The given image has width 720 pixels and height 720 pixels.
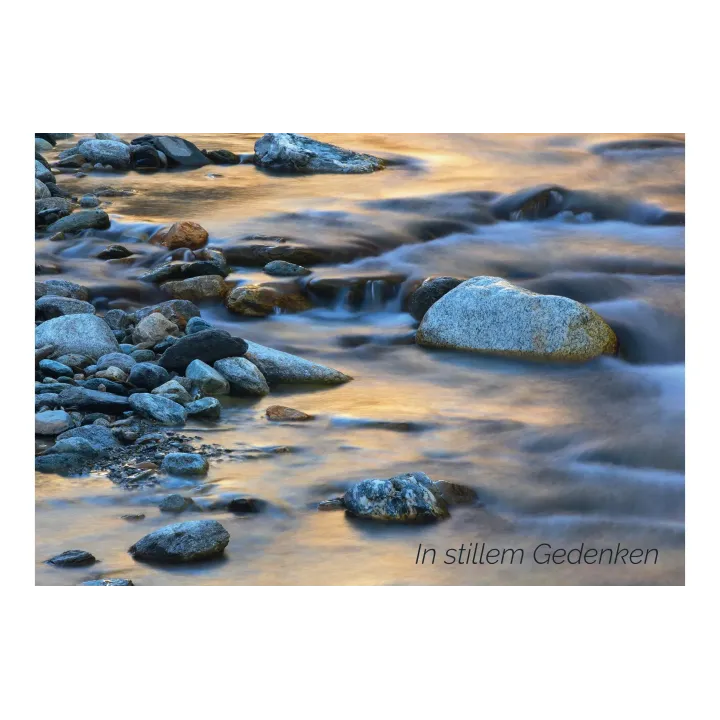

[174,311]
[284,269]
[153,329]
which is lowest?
[153,329]

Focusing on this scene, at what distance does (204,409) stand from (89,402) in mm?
589

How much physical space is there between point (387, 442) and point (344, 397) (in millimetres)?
726

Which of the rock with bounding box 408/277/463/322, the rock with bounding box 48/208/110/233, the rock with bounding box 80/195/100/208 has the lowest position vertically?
the rock with bounding box 408/277/463/322

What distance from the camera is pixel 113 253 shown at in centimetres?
788

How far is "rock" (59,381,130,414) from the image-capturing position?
205 inches

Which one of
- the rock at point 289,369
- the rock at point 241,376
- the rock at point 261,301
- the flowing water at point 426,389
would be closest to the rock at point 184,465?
the flowing water at point 426,389

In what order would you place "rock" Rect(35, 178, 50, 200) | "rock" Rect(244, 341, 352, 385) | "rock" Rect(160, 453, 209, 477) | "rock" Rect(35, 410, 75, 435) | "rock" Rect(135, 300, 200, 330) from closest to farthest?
"rock" Rect(160, 453, 209, 477), "rock" Rect(35, 410, 75, 435), "rock" Rect(244, 341, 352, 385), "rock" Rect(135, 300, 200, 330), "rock" Rect(35, 178, 50, 200)

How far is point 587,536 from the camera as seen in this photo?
14.0 feet

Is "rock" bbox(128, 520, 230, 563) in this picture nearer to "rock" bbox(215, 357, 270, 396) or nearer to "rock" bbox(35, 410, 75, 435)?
"rock" bbox(35, 410, 75, 435)

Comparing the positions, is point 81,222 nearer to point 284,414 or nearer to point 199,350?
point 199,350

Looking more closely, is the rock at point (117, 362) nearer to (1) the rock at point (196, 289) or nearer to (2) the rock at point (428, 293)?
(1) the rock at point (196, 289)

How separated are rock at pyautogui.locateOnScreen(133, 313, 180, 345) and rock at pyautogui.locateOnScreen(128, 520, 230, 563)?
94.9 inches

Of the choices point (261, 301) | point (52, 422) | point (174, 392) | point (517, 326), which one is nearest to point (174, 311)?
point (261, 301)

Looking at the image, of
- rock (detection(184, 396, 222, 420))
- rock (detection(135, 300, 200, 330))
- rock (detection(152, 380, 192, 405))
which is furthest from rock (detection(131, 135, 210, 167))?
rock (detection(184, 396, 222, 420))
